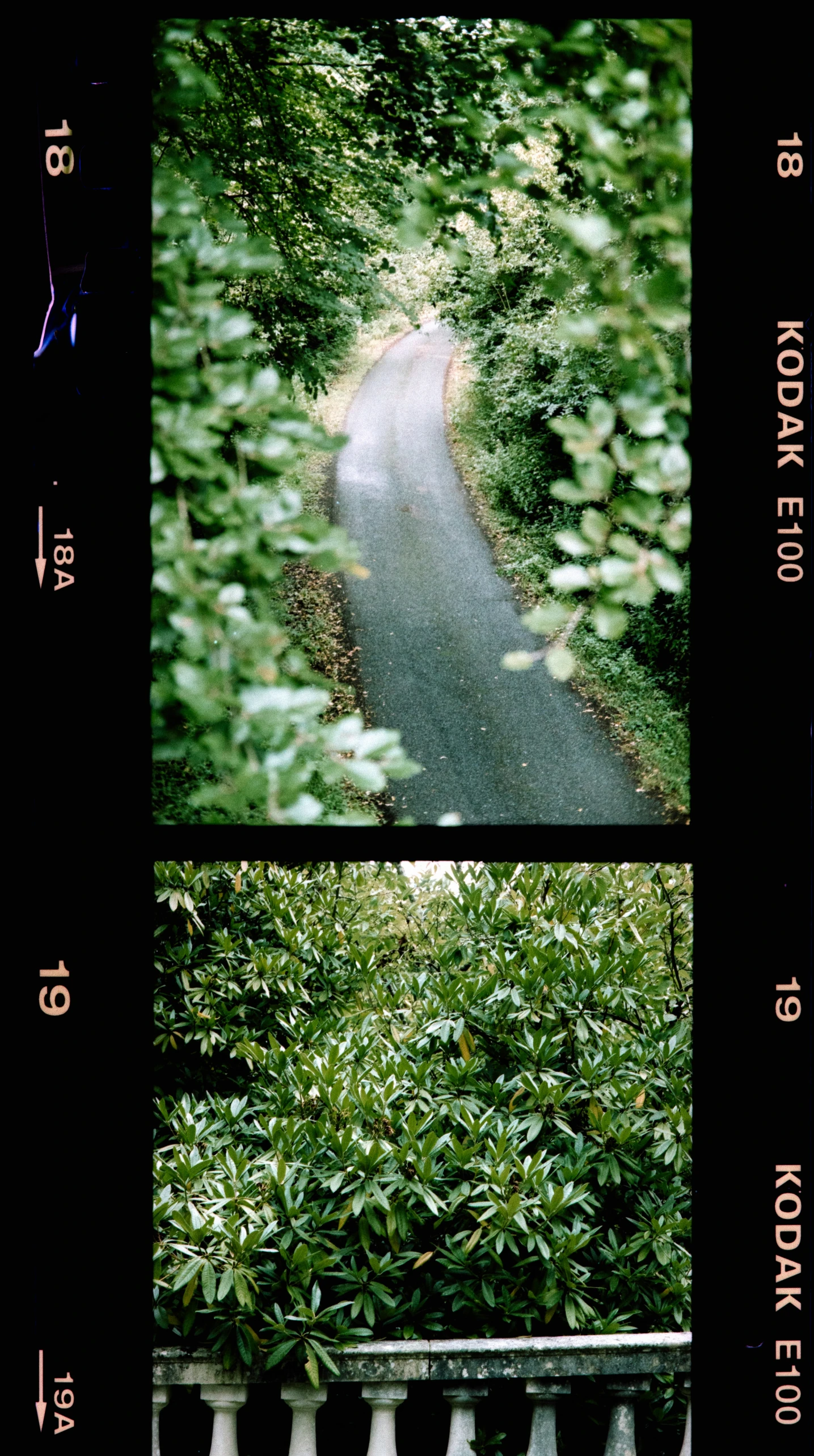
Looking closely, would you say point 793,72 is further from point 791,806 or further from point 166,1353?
point 166,1353

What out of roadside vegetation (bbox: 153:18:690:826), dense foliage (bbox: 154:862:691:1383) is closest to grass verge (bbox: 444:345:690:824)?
roadside vegetation (bbox: 153:18:690:826)

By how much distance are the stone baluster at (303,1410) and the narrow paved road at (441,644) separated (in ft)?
5.71

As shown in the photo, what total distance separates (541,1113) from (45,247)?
2.38m

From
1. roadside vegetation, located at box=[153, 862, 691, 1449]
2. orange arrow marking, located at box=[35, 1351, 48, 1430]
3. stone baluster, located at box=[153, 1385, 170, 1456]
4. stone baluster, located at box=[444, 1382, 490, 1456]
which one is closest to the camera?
orange arrow marking, located at box=[35, 1351, 48, 1430]

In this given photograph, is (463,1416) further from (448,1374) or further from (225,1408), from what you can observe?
(225,1408)

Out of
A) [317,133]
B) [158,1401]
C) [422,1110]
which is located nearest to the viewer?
[317,133]

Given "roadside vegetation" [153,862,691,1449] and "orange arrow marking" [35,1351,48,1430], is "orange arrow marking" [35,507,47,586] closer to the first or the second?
"orange arrow marking" [35,1351,48,1430]

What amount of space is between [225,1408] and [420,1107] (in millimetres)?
830

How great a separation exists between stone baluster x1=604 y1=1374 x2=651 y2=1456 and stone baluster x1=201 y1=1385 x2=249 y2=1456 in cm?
89

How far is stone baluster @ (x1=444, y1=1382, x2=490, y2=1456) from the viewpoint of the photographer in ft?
7.06

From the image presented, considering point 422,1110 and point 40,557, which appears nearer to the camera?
point 40,557

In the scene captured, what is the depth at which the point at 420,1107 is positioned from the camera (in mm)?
2594

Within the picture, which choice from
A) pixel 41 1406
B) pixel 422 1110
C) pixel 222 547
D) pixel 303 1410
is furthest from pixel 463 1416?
pixel 222 547

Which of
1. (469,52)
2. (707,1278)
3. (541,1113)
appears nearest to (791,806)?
(707,1278)
